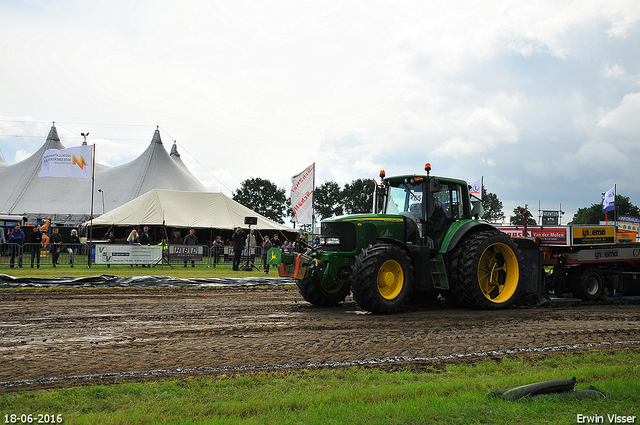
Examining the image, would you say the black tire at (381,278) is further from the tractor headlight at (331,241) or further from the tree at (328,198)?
the tree at (328,198)

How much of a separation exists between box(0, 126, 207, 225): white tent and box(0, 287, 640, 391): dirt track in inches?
1070

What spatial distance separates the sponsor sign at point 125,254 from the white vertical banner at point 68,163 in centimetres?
315

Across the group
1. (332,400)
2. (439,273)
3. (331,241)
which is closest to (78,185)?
(331,241)

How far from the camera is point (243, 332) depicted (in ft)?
21.8

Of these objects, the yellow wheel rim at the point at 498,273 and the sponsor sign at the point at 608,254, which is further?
the sponsor sign at the point at 608,254

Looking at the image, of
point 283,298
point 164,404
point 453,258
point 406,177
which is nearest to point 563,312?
point 453,258

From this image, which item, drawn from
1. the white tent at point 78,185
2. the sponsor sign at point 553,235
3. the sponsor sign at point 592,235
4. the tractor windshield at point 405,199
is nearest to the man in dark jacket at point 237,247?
the tractor windshield at point 405,199

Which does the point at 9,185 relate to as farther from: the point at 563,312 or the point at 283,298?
the point at 563,312

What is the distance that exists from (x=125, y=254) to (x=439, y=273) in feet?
44.4

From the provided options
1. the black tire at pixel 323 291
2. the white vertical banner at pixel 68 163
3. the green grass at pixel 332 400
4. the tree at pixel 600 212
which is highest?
the tree at pixel 600 212

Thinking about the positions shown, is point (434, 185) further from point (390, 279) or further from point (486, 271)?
point (486, 271)

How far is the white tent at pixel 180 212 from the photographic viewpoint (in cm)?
2897

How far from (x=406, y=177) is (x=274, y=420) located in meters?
6.31

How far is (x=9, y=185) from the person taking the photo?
117 ft
